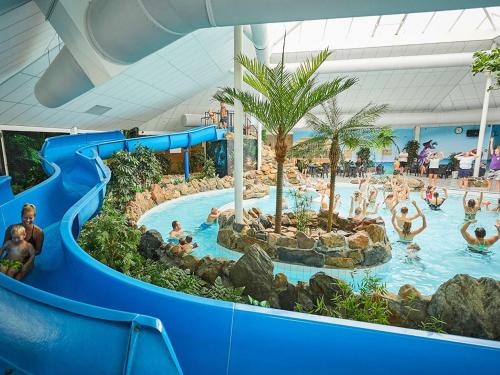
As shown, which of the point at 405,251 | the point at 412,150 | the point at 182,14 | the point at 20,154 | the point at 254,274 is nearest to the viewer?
the point at 182,14

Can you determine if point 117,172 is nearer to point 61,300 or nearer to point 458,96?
point 61,300

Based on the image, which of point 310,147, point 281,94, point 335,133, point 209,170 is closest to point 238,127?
point 281,94

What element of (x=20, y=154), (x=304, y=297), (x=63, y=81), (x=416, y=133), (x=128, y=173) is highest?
(x=416, y=133)

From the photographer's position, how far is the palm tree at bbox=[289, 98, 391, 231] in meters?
6.77

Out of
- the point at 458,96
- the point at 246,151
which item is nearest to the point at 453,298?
the point at 246,151

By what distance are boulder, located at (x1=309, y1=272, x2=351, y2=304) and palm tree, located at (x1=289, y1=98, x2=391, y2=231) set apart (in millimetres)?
3531

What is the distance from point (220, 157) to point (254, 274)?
11.6m

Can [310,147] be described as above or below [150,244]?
above

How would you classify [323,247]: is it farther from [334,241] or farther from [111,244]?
[111,244]

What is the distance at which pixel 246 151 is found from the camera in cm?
1541

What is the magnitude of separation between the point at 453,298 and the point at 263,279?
1.90 meters

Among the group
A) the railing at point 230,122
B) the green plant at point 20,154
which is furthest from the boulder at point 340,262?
the railing at point 230,122

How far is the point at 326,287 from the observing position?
3.21 metres

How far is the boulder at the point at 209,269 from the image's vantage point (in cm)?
383
